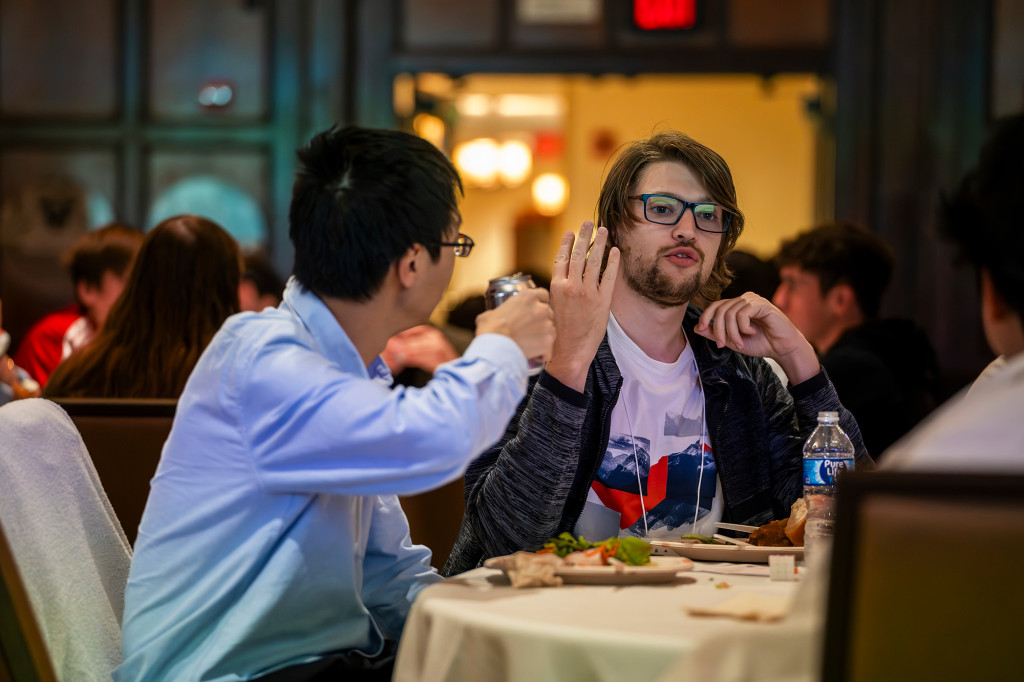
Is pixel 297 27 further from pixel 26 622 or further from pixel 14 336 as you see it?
pixel 26 622

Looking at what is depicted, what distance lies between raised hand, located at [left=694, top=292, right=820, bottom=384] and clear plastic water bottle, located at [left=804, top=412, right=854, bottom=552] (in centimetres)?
16

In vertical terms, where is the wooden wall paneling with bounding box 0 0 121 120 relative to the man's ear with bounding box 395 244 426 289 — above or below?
above

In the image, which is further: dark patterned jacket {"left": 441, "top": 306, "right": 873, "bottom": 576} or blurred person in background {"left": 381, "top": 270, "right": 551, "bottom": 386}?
blurred person in background {"left": 381, "top": 270, "right": 551, "bottom": 386}

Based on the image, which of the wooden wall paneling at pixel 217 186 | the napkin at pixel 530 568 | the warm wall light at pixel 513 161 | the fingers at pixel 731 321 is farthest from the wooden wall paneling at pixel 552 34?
the warm wall light at pixel 513 161

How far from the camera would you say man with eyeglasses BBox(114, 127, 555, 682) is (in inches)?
61.1

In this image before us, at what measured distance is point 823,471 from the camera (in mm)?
1979

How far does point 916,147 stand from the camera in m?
5.14

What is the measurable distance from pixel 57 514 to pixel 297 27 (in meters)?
3.84

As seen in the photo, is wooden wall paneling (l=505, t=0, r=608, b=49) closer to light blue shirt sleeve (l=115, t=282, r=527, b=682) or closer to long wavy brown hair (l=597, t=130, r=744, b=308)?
long wavy brown hair (l=597, t=130, r=744, b=308)

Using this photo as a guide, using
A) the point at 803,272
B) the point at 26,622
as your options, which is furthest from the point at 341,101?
the point at 26,622

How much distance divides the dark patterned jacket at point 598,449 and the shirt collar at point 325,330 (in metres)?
0.44

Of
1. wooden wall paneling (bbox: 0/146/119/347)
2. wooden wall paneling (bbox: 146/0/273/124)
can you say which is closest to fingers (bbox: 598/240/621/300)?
wooden wall paneling (bbox: 146/0/273/124)

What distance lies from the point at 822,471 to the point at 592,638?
0.80 meters

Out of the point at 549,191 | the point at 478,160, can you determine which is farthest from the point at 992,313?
the point at 549,191
